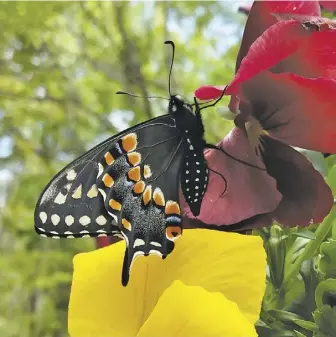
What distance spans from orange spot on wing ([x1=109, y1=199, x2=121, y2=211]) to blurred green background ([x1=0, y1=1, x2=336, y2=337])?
841 millimetres

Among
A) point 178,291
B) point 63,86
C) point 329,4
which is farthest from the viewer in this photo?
point 63,86

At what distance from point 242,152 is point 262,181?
1 cm

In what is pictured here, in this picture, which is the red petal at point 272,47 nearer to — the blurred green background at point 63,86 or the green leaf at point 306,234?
the green leaf at point 306,234

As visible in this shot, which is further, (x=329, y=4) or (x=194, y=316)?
(x=329, y=4)

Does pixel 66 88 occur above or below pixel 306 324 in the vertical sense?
below

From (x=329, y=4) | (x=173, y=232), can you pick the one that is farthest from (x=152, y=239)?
(x=329, y=4)

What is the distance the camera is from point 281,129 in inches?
8.1

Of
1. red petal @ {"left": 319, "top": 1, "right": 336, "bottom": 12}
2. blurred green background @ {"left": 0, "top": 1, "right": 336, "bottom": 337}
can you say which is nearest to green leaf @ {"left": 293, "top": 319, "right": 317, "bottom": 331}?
red petal @ {"left": 319, "top": 1, "right": 336, "bottom": 12}

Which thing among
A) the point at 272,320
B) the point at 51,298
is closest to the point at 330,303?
the point at 272,320

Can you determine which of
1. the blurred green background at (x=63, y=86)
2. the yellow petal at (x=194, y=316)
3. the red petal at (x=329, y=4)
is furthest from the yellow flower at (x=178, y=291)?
the blurred green background at (x=63, y=86)

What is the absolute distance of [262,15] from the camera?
21 centimetres

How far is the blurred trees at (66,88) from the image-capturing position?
3.71 feet

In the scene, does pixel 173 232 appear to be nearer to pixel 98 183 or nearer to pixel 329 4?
pixel 98 183

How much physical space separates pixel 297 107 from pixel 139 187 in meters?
0.06
